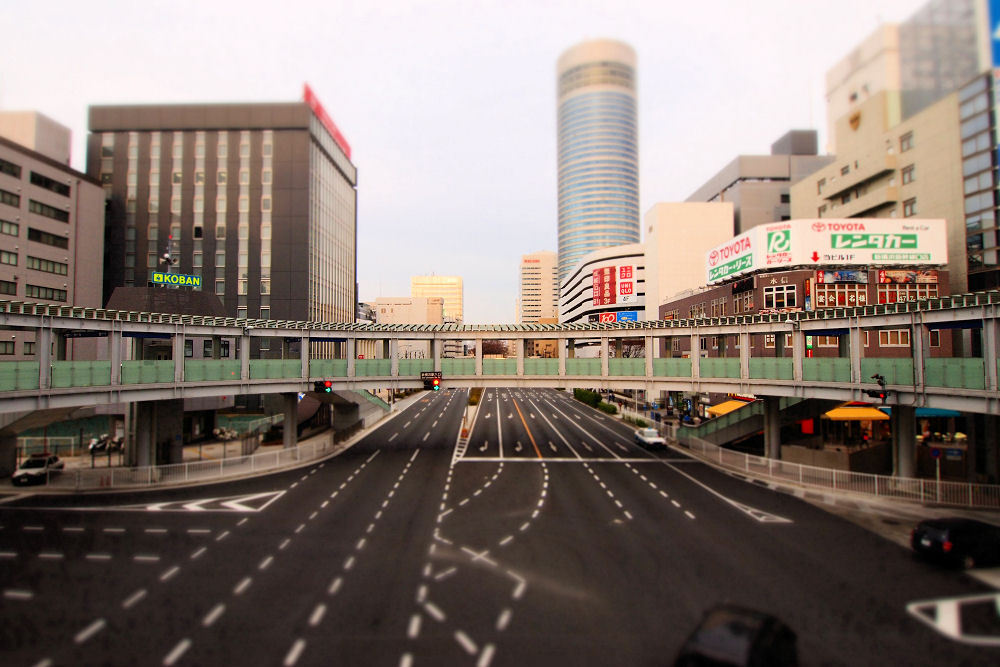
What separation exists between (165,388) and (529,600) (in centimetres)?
2834

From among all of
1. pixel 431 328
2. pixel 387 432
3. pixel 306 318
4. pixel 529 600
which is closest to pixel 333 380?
pixel 431 328

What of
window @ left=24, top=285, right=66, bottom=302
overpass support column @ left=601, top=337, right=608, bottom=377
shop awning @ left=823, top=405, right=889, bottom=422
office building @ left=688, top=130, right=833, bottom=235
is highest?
office building @ left=688, top=130, right=833, bottom=235

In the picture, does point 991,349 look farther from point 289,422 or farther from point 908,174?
point 908,174

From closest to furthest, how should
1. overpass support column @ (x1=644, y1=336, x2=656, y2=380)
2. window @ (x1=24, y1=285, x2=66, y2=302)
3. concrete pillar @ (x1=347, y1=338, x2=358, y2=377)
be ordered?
1. overpass support column @ (x1=644, y1=336, x2=656, y2=380)
2. concrete pillar @ (x1=347, y1=338, x2=358, y2=377)
3. window @ (x1=24, y1=285, x2=66, y2=302)

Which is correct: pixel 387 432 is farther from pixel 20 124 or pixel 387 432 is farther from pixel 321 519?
pixel 20 124

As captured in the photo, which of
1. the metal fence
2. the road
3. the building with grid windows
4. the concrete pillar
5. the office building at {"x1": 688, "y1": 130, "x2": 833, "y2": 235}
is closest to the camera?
the road

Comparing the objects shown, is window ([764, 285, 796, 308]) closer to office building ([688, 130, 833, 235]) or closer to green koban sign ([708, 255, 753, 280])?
green koban sign ([708, 255, 753, 280])

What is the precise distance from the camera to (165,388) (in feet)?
105

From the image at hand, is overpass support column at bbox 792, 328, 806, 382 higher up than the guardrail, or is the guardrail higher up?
overpass support column at bbox 792, 328, 806, 382

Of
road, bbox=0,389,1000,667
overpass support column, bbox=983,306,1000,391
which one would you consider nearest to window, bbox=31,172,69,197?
road, bbox=0,389,1000,667

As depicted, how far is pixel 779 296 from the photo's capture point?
5100 centimetres

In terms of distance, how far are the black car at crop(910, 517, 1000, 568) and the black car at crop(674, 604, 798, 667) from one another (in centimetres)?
1032

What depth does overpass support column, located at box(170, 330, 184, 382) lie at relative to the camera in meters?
32.5

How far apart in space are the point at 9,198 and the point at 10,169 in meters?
3.36
